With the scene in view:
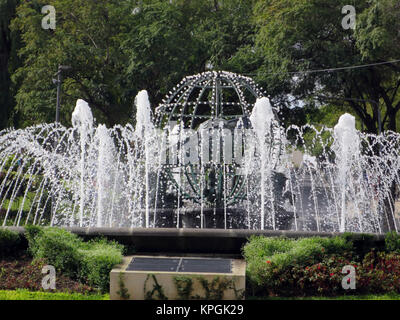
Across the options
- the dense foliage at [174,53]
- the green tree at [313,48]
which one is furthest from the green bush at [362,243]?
the dense foliage at [174,53]

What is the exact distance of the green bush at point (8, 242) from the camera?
9.16 metres

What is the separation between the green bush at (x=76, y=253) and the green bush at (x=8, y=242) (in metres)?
0.24

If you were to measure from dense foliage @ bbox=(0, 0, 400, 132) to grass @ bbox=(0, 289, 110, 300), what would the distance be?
57.9ft

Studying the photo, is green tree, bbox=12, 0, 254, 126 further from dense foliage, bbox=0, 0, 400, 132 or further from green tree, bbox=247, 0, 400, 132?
green tree, bbox=247, 0, 400, 132

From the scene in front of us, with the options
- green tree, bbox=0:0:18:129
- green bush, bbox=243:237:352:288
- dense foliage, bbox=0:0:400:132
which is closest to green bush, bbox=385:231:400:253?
green bush, bbox=243:237:352:288

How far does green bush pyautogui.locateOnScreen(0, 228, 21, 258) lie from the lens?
360 inches

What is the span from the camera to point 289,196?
15344mm

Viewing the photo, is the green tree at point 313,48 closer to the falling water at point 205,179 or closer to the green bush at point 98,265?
the falling water at point 205,179

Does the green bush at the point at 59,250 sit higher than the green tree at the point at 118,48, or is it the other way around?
the green tree at the point at 118,48

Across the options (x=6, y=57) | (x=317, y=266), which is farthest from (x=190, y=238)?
(x=6, y=57)

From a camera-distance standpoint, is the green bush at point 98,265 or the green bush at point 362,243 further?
the green bush at point 362,243

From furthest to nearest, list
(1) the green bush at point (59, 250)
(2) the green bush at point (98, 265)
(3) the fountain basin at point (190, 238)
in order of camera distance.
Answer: (3) the fountain basin at point (190, 238) → (1) the green bush at point (59, 250) → (2) the green bush at point (98, 265)

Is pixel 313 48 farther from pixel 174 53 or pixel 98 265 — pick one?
pixel 98 265

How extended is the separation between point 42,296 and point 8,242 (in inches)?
77.5
